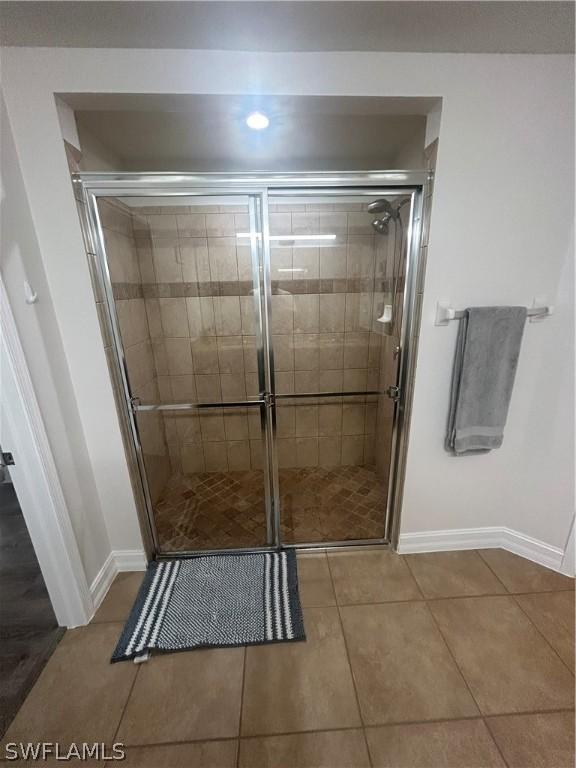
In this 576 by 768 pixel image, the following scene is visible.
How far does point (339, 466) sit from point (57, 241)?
220 centimetres

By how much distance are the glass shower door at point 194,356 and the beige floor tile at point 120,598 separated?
21 centimetres

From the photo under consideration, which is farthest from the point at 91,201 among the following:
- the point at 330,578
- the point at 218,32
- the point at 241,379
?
the point at 330,578

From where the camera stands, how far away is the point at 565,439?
1.42m

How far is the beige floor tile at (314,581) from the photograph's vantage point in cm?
143

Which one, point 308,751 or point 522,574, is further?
point 522,574

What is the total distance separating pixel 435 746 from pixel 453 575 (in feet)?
2.36

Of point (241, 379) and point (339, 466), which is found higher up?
point (241, 379)

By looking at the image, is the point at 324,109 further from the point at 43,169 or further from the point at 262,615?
the point at 262,615

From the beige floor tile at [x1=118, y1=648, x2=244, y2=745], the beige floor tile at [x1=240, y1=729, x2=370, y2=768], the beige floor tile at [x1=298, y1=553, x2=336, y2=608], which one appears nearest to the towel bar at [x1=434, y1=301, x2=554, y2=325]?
the beige floor tile at [x1=298, y1=553, x2=336, y2=608]

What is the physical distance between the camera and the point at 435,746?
96cm

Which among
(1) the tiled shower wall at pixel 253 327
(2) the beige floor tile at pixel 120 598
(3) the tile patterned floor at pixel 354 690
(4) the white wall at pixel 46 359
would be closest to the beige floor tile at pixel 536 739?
(3) the tile patterned floor at pixel 354 690

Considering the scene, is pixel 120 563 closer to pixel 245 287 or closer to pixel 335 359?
pixel 245 287

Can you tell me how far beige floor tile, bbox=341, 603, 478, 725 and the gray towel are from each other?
32.6 inches

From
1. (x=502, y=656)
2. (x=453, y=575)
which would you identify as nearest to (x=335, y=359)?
(x=453, y=575)
